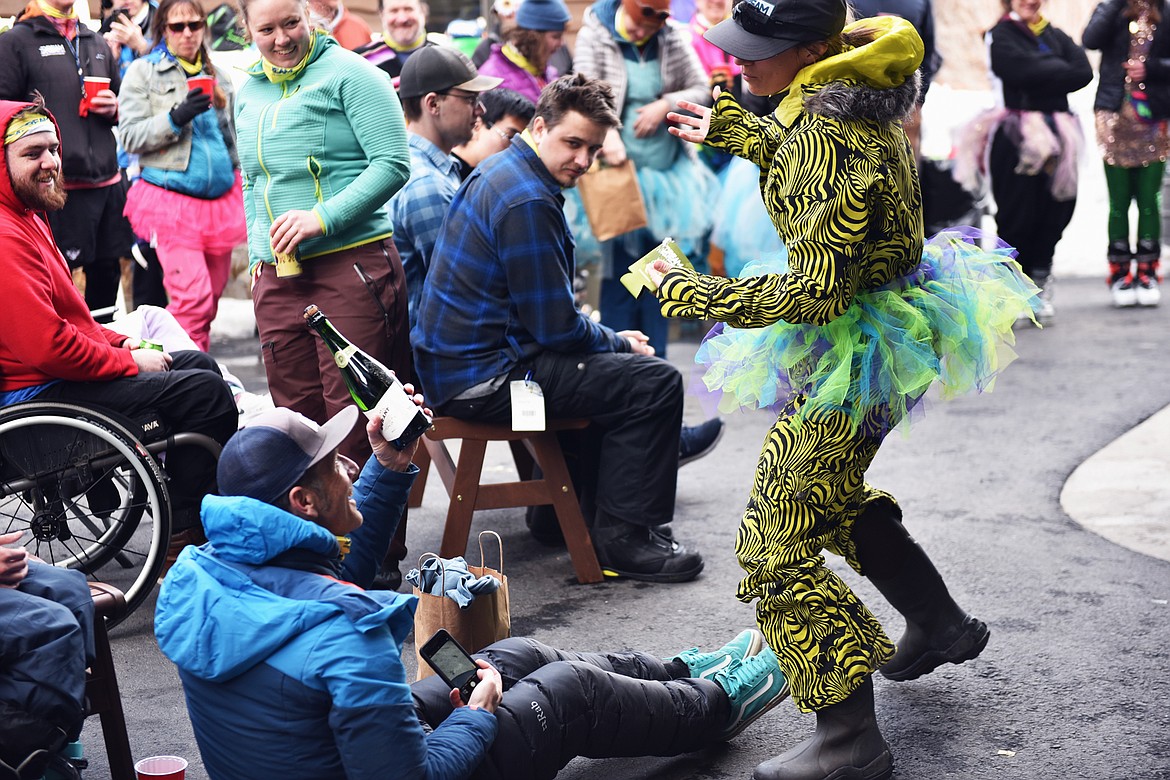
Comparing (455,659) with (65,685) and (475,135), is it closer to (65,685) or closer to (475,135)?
(65,685)

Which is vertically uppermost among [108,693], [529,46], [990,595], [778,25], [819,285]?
[778,25]

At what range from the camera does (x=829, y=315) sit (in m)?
3.22

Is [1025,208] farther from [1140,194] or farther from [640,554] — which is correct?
[640,554]

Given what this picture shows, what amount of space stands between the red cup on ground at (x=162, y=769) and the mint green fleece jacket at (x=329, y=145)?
203 cm

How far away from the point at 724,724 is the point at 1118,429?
407 centimetres

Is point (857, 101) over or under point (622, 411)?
over

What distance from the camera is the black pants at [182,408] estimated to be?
14.6 feet

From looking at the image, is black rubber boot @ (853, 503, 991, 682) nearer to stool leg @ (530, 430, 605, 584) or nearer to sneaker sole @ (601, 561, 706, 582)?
sneaker sole @ (601, 561, 706, 582)

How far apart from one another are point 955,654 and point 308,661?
208 cm

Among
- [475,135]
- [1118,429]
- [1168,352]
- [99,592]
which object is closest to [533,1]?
[475,135]

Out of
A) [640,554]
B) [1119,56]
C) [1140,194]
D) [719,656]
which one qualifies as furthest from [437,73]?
[1140,194]

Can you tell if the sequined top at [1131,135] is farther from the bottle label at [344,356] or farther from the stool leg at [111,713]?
the stool leg at [111,713]

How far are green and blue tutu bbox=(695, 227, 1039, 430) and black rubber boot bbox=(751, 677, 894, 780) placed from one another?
2.35ft

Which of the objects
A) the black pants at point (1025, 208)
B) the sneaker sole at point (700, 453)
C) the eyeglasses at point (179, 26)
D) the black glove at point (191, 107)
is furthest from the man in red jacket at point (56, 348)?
the black pants at point (1025, 208)
